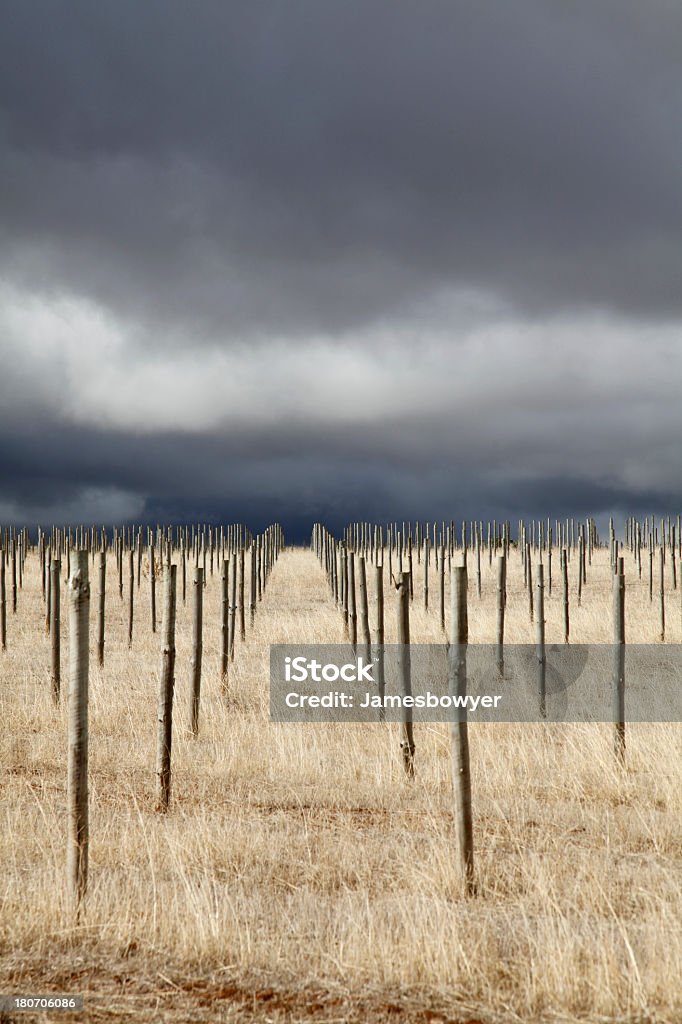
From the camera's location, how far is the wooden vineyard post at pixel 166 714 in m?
6.69

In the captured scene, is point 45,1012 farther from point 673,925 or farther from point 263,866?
point 673,925

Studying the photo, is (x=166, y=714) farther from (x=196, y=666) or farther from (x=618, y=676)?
(x=618, y=676)

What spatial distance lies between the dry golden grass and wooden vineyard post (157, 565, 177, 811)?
0.18 metres

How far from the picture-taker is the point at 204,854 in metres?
5.23

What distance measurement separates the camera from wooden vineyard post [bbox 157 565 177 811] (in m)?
6.69

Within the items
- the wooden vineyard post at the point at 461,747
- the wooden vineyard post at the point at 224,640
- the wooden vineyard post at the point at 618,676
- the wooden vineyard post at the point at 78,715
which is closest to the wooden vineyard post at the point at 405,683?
the wooden vineyard post at the point at 461,747

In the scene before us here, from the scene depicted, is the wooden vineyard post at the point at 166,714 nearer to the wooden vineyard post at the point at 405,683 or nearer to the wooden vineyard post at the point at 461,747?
the wooden vineyard post at the point at 405,683

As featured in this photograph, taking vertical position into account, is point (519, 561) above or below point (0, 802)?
above

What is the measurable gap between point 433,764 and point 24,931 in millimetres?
4360

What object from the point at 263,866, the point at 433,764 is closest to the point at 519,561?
the point at 433,764

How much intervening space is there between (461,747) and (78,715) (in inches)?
92.2

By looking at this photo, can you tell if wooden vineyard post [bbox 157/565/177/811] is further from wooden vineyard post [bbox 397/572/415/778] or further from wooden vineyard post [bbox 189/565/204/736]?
wooden vineyard post [bbox 397/572/415/778]

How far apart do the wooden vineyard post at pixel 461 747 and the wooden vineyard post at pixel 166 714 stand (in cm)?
268

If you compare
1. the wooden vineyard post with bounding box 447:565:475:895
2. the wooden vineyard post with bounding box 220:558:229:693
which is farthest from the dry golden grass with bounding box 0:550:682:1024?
the wooden vineyard post with bounding box 220:558:229:693
